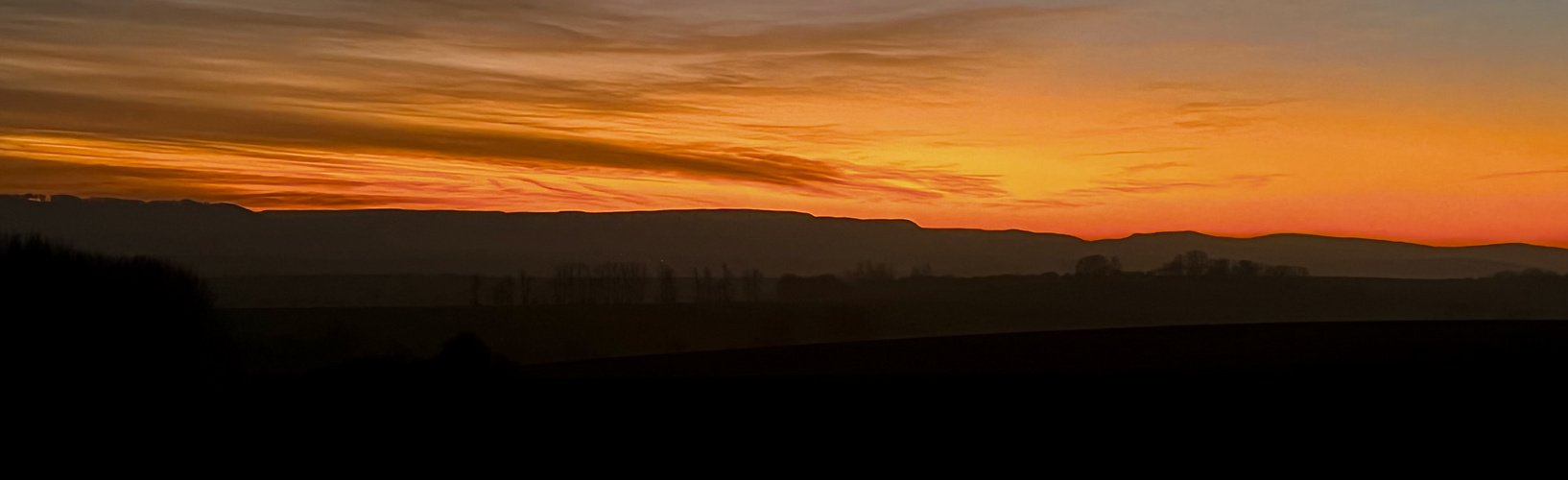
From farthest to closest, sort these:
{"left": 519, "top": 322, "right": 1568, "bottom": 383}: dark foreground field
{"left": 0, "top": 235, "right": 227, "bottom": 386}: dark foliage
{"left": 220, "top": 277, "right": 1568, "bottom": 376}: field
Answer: {"left": 220, "top": 277, "right": 1568, "bottom": 376}: field < {"left": 519, "top": 322, "right": 1568, "bottom": 383}: dark foreground field < {"left": 0, "top": 235, "right": 227, "bottom": 386}: dark foliage

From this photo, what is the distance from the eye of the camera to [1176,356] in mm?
42562

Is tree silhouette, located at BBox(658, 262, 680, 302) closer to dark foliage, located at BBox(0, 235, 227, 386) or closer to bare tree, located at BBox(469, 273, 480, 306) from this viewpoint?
bare tree, located at BBox(469, 273, 480, 306)

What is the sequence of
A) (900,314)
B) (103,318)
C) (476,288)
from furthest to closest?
(476,288)
(900,314)
(103,318)

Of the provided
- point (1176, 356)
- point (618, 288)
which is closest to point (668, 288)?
point (618, 288)

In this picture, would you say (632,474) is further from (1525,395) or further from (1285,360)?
(1285,360)

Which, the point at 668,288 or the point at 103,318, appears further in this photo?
the point at 668,288

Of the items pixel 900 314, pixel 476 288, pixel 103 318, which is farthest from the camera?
pixel 476 288

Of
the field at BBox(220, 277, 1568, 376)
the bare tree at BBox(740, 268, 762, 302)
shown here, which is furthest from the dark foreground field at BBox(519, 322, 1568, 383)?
the bare tree at BBox(740, 268, 762, 302)

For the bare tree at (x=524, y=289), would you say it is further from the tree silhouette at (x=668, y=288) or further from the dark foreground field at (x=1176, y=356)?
the dark foreground field at (x=1176, y=356)

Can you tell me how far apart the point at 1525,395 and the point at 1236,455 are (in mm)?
9780

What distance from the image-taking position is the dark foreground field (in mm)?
34219

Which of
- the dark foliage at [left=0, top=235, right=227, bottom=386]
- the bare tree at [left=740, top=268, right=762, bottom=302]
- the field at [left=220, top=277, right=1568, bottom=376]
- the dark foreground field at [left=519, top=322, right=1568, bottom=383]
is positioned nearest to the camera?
the dark foliage at [left=0, top=235, right=227, bottom=386]

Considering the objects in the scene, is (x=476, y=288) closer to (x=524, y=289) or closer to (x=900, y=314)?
(x=524, y=289)

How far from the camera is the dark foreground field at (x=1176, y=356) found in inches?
1347
